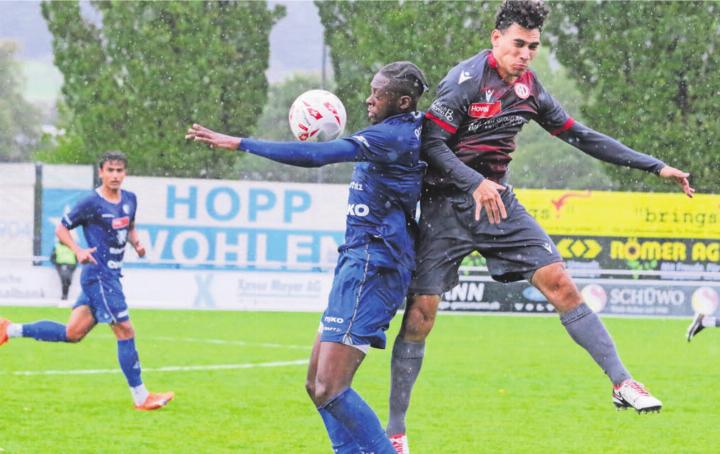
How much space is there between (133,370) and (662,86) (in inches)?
1180

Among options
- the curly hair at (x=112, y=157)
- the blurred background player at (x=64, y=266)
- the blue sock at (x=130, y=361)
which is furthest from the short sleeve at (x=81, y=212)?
the blurred background player at (x=64, y=266)

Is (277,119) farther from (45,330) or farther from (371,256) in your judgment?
(371,256)

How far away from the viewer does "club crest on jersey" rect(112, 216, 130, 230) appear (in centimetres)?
1127

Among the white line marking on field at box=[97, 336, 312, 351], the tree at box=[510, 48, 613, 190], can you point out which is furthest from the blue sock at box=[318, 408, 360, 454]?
the tree at box=[510, 48, 613, 190]

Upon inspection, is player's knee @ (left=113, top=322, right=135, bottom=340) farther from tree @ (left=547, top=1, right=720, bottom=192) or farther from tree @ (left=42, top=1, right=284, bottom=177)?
tree @ (left=42, top=1, right=284, bottom=177)

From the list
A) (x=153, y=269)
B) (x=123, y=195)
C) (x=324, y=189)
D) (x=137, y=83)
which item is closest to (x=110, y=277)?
(x=123, y=195)

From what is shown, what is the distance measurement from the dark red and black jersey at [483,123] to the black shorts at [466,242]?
172mm

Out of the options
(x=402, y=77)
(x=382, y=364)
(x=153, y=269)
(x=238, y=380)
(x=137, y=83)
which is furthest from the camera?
(x=137, y=83)

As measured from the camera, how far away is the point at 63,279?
85.4ft

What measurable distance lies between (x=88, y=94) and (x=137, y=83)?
1793 millimetres

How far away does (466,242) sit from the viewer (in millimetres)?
7512

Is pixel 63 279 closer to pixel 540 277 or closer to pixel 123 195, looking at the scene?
pixel 123 195

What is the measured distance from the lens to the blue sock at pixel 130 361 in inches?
434

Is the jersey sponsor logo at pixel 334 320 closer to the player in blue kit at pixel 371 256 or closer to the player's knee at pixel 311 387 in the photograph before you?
the player in blue kit at pixel 371 256
